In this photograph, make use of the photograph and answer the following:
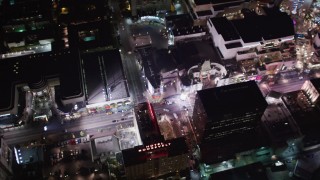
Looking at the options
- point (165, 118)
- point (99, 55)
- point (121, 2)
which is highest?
point (121, 2)

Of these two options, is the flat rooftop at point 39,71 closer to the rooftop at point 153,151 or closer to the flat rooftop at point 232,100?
the rooftop at point 153,151

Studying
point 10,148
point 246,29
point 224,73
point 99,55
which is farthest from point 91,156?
point 246,29

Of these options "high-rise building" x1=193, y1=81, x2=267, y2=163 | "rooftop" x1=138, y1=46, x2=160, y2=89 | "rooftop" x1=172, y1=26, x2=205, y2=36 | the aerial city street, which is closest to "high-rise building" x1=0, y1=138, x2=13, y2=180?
the aerial city street

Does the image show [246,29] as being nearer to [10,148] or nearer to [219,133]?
[219,133]

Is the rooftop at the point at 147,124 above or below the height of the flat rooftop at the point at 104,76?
below

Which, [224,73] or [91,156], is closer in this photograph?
[91,156]

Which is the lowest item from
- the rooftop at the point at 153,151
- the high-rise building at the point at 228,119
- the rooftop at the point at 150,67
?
the rooftop at the point at 153,151

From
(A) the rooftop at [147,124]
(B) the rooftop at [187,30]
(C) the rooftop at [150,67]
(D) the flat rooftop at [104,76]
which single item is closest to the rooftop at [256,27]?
(B) the rooftop at [187,30]
